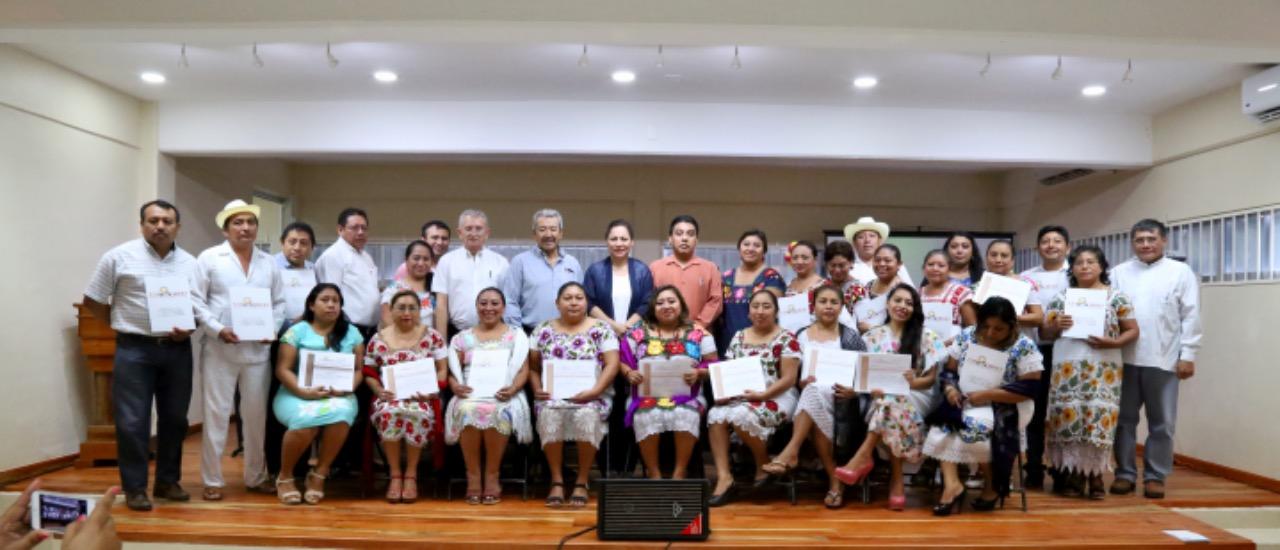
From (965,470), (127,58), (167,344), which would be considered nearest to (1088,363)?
(965,470)

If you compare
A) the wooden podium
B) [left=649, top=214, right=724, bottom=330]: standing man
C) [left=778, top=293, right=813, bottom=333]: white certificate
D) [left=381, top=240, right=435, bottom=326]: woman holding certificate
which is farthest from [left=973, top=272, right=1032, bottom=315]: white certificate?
the wooden podium

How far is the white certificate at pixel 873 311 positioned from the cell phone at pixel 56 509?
382 centimetres

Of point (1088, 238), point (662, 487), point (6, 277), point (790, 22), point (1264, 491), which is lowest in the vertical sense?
point (1264, 491)

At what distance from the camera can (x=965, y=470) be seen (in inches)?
204

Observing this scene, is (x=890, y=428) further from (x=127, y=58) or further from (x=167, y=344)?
(x=127, y=58)

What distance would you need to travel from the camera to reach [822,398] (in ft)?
15.0

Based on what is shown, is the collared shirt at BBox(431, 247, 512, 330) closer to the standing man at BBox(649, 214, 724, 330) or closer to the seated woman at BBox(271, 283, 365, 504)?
the seated woman at BBox(271, 283, 365, 504)

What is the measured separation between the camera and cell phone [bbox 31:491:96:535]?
2109 millimetres

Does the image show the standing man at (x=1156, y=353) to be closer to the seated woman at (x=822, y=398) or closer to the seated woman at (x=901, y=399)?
the seated woman at (x=901, y=399)

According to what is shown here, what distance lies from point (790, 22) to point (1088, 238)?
4.81 metres

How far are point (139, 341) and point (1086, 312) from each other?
505 centimetres

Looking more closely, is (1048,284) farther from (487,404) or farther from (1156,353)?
(487,404)

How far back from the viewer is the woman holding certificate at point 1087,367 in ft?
15.7

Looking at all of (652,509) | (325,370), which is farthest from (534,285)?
(652,509)
